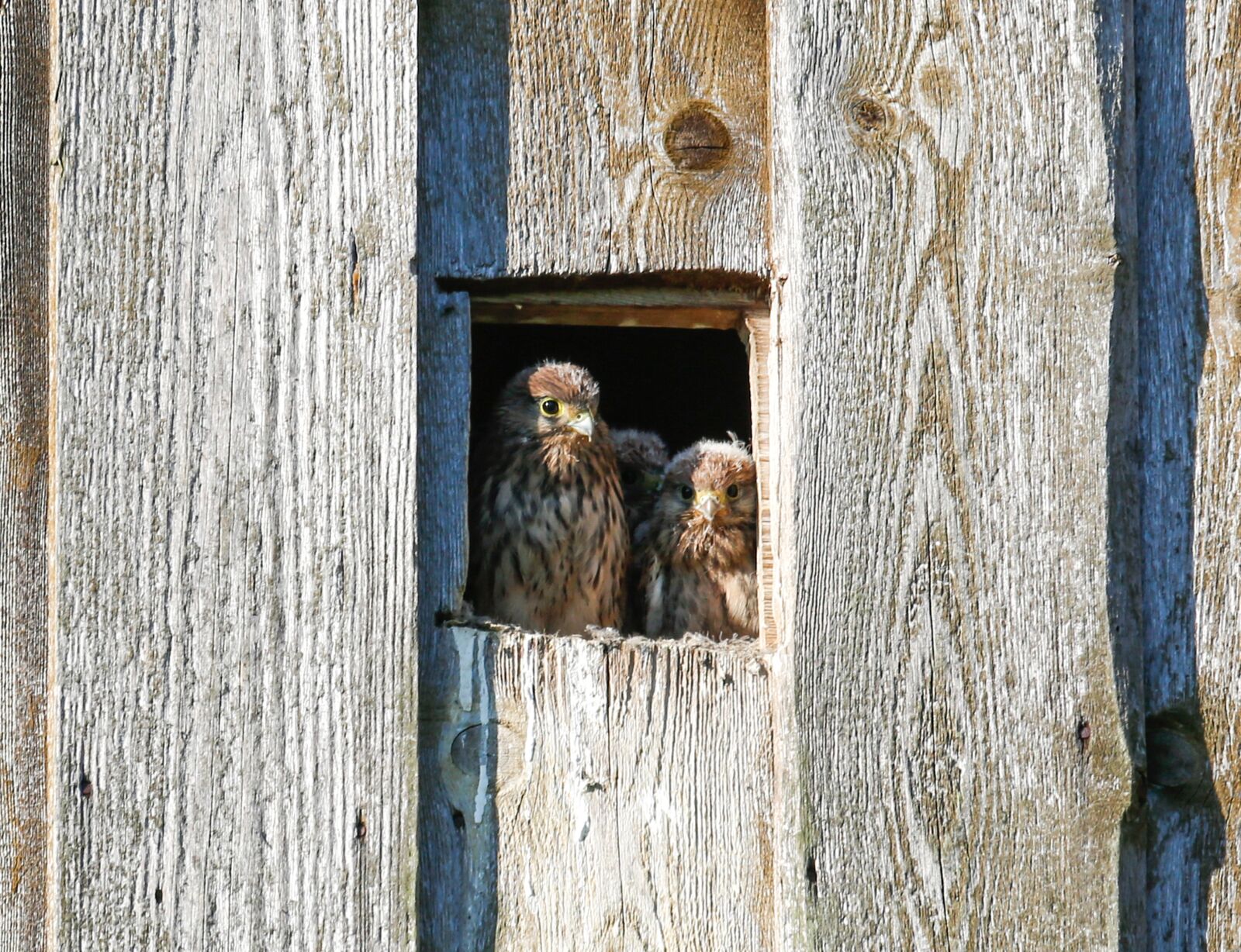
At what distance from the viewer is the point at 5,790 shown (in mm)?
2717

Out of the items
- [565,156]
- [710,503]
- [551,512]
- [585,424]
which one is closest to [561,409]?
[585,424]

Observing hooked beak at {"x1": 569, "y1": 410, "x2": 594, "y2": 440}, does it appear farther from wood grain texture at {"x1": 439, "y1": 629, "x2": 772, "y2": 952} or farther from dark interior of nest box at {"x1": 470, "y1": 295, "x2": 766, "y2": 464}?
wood grain texture at {"x1": 439, "y1": 629, "x2": 772, "y2": 952}

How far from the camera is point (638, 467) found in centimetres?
518

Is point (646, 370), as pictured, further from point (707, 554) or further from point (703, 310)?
point (703, 310)

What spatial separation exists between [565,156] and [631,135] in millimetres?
137

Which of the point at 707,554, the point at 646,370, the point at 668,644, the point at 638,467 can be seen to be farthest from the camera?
the point at 646,370

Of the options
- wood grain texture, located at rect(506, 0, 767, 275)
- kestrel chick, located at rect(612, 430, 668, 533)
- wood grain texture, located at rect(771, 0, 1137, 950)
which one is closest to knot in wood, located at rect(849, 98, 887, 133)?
wood grain texture, located at rect(771, 0, 1137, 950)

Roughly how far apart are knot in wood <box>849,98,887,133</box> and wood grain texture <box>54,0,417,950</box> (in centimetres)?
81

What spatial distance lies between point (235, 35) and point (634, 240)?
32.7 inches

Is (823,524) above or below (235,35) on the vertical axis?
below

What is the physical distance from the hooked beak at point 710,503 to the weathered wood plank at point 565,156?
63.1 inches

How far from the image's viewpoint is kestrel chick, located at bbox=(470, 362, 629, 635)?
13.6 feet

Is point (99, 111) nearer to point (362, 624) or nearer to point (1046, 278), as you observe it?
point (362, 624)

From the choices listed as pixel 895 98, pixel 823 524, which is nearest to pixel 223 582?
pixel 823 524
